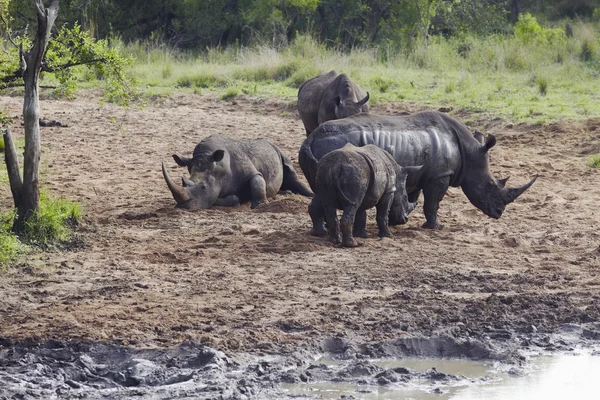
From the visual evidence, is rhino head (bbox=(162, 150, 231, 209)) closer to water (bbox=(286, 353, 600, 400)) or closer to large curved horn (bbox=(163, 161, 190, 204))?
large curved horn (bbox=(163, 161, 190, 204))

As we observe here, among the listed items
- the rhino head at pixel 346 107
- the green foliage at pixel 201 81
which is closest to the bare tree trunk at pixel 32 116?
the rhino head at pixel 346 107

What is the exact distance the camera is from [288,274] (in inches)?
370

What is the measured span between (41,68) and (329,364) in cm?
453

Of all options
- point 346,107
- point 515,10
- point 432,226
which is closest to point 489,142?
point 432,226

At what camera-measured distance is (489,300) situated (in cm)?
860

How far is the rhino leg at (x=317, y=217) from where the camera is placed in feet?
34.7

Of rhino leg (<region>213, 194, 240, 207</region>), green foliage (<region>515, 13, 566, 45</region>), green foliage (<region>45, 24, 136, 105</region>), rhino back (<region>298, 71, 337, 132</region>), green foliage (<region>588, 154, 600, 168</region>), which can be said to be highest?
green foliage (<region>45, 24, 136, 105</region>)

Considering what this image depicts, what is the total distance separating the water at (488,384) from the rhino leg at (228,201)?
17.2 ft

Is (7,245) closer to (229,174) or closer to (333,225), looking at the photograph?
(333,225)

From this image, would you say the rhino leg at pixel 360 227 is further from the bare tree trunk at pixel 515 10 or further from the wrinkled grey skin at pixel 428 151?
the bare tree trunk at pixel 515 10

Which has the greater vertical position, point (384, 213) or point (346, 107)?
point (346, 107)

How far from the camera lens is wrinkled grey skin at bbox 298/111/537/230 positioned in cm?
1115

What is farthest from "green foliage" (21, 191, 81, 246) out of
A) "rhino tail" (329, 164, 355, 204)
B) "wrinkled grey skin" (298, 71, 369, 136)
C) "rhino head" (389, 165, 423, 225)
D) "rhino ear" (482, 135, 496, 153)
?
"wrinkled grey skin" (298, 71, 369, 136)

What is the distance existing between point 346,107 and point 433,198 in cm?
347
